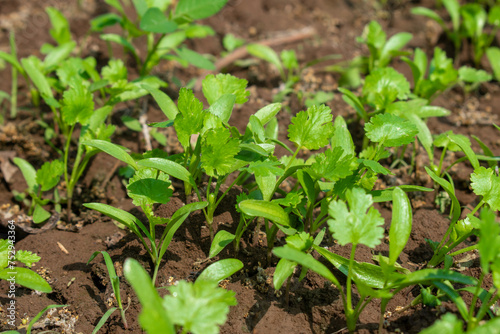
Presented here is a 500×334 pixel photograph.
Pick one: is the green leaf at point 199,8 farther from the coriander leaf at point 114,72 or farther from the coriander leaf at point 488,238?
the coriander leaf at point 488,238

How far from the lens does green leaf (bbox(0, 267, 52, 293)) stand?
5.52ft

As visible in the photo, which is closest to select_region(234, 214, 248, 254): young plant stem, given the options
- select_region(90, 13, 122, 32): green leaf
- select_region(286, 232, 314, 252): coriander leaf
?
select_region(286, 232, 314, 252): coriander leaf

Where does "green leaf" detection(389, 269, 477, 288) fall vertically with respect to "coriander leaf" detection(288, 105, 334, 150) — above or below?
below

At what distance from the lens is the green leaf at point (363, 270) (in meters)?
1.64

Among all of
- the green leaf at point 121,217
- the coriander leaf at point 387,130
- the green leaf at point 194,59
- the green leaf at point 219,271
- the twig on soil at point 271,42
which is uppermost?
the green leaf at point 194,59

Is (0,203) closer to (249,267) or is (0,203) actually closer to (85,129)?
(85,129)

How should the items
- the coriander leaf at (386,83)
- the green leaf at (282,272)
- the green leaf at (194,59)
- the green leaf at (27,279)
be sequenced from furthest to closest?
the green leaf at (194,59)
the coriander leaf at (386,83)
the green leaf at (27,279)
the green leaf at (282,272)

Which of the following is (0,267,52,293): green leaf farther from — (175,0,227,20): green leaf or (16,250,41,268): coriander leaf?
(175,0,227,20): green leaf

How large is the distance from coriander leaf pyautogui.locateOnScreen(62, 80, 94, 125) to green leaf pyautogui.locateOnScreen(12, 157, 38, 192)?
0.46 m

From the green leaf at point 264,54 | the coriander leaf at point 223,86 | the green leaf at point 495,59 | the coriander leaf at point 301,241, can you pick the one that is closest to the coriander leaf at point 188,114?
the coriander leaf at point 223,86

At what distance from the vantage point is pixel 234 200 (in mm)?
2053

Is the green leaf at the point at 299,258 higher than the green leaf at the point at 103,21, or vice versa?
the green leaf at the point at 103,21

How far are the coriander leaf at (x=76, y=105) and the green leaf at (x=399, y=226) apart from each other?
154cm

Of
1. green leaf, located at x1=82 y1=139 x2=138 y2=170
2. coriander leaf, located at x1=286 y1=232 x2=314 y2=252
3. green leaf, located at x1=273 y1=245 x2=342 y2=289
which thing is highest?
green leaf, located at x1=82 y1=139 x2=138 y2=170
